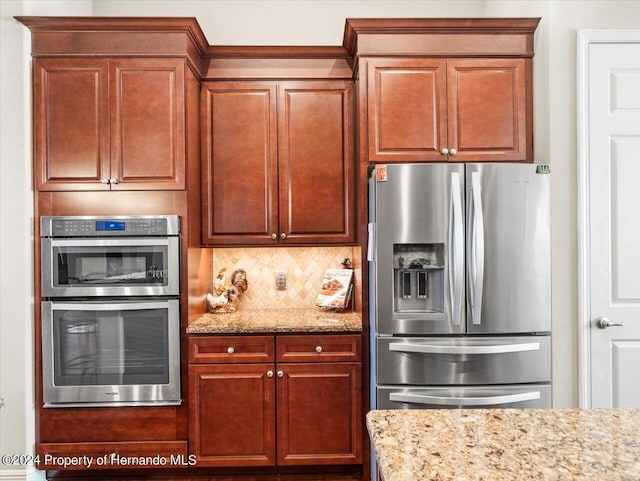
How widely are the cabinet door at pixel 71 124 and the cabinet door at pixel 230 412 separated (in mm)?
1239

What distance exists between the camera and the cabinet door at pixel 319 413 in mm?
2545

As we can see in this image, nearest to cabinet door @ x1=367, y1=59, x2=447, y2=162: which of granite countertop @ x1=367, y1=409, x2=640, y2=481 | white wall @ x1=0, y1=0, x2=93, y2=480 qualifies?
granite countertop @ x1=367, y1=409, x2=640, y2=481

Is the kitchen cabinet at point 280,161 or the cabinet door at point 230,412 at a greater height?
the kitchen cabinet at point 280,161

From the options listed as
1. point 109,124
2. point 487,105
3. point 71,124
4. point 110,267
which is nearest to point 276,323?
point 110,267

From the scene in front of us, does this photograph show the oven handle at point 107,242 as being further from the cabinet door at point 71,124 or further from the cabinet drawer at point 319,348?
the cabinet drawer at point 319,348

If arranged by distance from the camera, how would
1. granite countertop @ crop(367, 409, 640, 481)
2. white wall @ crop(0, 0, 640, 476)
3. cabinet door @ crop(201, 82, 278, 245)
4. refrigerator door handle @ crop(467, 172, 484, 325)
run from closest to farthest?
granite countertop @ crop(367, 409, 640, 481) → refrigerator door handle @ crop(467, 172, 484, 325) → white wall @ crop(0, 0, 640, 476) → cabinet door @ crop(201, 82, 278, 245)

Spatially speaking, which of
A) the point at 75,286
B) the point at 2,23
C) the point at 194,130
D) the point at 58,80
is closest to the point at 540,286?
the point at 194,130

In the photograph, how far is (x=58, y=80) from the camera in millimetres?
2531

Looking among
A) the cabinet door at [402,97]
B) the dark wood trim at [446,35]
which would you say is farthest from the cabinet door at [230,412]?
the dark wood trim at [446,35]

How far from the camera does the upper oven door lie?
2502 mm

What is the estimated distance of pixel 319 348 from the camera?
254cm

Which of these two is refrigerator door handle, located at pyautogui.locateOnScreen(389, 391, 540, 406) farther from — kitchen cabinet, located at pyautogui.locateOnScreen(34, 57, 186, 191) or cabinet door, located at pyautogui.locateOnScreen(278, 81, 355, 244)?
kitchen cabinet, located at pyautogui.locateOnScreen(34, 57, 186, 191)

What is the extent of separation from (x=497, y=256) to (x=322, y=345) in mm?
1061

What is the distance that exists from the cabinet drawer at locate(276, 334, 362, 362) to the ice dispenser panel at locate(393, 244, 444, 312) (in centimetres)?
37
